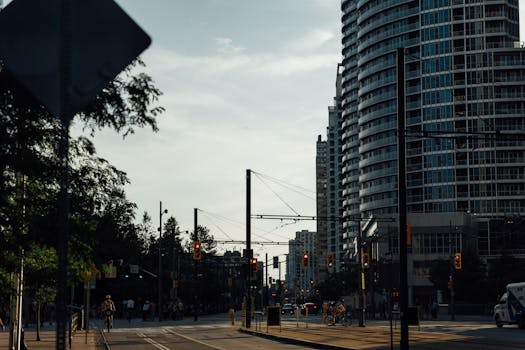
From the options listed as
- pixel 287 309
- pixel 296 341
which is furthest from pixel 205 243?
pixel 296 341

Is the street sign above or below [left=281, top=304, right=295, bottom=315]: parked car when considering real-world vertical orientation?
above

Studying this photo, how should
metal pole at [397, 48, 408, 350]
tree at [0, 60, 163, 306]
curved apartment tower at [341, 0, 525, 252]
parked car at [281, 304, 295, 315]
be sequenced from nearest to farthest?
tree at [0, 60, 163, 306], metal pole at [397, 48, 408, 350], parked car at [281, 304, 295, 315], curved apartment tower at [341, 0, 525, 252]

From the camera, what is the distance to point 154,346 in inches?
1207

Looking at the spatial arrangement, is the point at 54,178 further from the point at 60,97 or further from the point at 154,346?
the point at 154,346

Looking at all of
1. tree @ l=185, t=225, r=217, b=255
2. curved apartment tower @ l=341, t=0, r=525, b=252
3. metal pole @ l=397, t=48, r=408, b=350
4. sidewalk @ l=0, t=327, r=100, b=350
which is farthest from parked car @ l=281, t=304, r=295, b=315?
metal pole @ l=397, t=48, r=408, b=350

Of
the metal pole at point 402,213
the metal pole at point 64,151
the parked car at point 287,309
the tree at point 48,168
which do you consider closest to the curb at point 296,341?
the metal pole at point 402,213

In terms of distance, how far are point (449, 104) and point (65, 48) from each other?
14553 cm

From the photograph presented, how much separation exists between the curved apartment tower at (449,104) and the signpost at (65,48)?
135 m

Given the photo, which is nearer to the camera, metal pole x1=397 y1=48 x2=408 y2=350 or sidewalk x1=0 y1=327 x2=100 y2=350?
metal pole x1=397 y1=48 x2=408 y2=350

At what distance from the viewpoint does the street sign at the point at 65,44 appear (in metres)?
4.44

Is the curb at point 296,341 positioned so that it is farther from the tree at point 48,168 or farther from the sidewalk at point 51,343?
the tree at point 48,168

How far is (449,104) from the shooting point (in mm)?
145250

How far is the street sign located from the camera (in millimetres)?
4441

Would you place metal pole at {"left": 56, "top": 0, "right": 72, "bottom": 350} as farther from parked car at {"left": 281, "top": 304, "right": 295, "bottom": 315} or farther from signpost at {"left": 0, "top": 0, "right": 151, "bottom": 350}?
parked car at {"left": 281, "top": 304, "right": 295, "bottom": 315}
